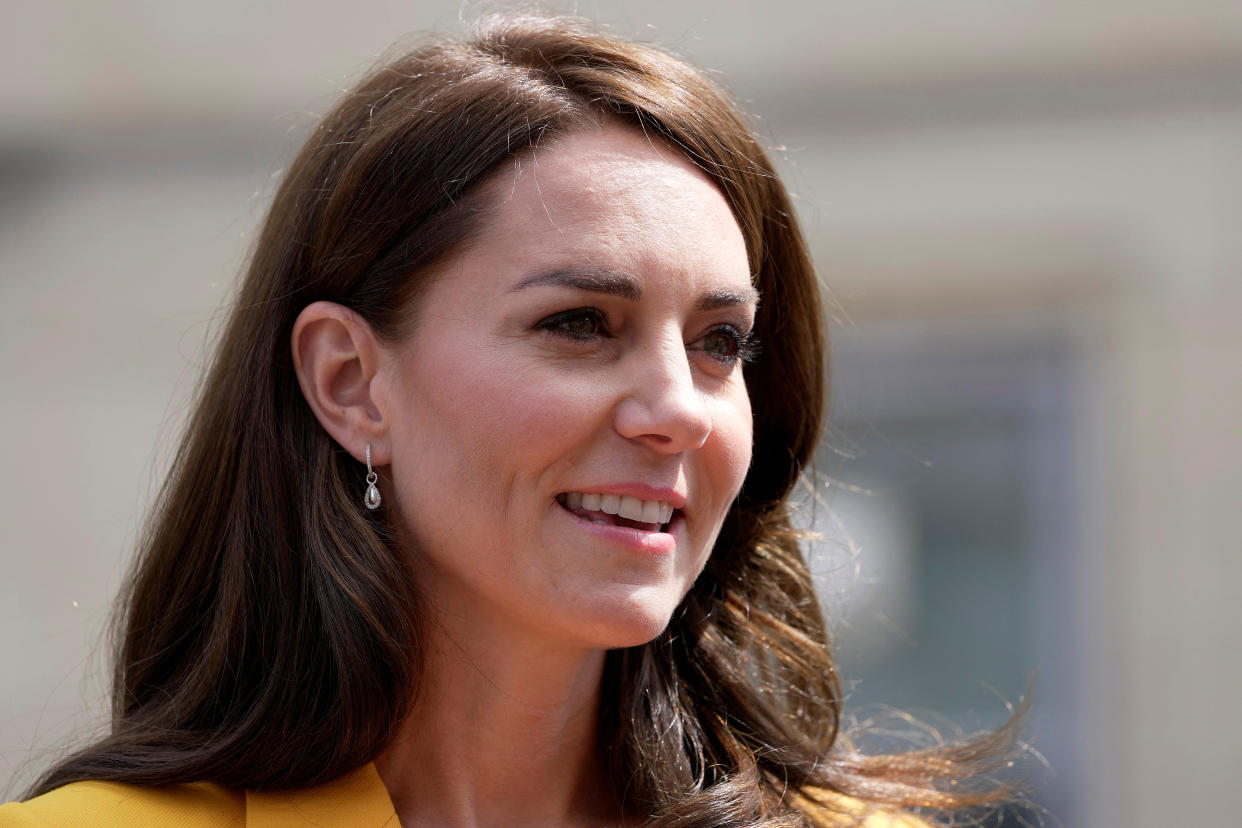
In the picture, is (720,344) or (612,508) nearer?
(612,508)

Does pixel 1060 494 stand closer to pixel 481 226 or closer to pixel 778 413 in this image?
pixel 778 413

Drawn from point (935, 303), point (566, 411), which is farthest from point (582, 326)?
point (935, 303)

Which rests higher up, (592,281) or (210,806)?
(592,281)

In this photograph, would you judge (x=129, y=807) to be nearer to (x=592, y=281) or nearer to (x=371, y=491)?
(x=371, y=491)

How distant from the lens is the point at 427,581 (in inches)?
95.0

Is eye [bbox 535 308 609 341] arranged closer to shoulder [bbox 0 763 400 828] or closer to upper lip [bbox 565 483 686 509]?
upper lip [bbox 565 483 686 509]

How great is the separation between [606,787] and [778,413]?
2.77 feet

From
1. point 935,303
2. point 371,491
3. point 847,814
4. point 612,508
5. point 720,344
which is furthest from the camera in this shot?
point 935,303

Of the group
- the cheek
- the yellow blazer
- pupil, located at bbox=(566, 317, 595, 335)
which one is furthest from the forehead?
the yellow blazer

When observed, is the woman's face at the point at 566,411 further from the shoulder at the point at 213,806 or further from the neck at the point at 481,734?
the shoulder at the point at 213,806

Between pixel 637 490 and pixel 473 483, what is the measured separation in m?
0.26

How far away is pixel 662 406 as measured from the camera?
2225mm

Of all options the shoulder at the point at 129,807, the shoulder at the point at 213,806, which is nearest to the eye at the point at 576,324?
the shoulder at the point at 213,806

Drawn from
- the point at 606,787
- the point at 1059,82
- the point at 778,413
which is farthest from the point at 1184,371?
the point at 606,787
